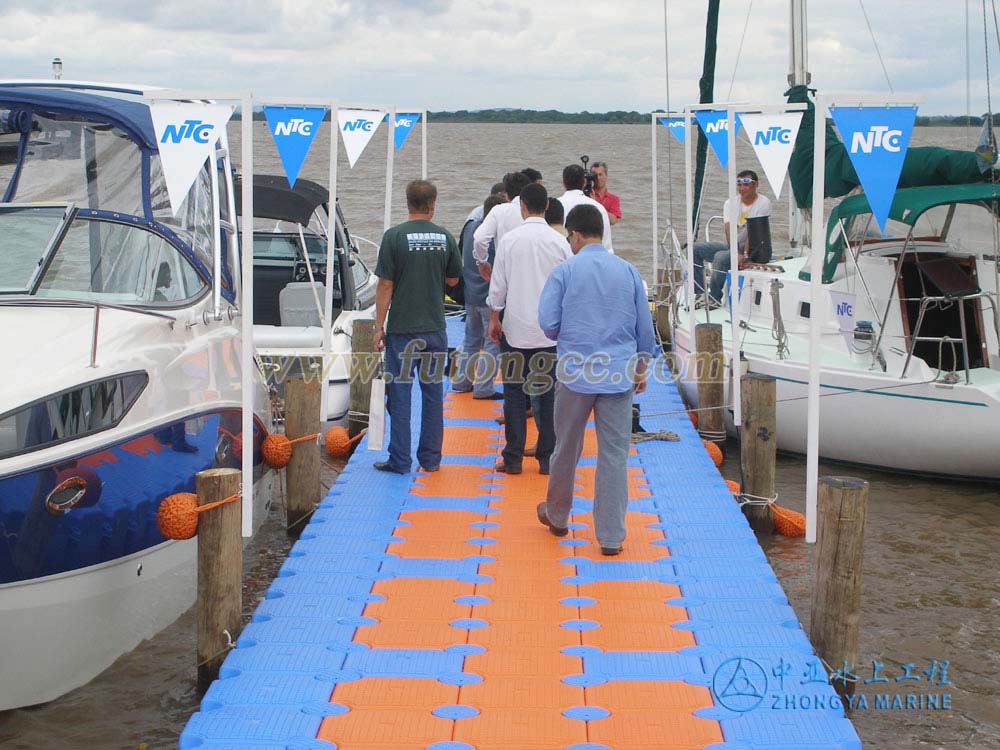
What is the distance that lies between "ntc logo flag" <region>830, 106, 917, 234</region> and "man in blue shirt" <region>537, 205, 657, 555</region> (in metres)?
1.30

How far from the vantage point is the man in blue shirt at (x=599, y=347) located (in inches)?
244

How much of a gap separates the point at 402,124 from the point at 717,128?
3366 mm

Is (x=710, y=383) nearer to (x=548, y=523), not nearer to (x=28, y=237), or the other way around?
(x=548, y=523)

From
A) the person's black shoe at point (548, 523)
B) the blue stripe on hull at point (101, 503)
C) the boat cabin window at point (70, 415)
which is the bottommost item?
the person's black shoe at point (548, 523)

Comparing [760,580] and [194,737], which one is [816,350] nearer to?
[760,580]

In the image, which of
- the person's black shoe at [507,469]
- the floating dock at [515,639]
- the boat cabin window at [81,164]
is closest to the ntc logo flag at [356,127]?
the boat cabin window at [81,164]

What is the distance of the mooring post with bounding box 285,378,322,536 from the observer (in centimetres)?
807

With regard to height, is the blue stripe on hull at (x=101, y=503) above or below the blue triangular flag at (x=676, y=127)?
below

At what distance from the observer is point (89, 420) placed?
552 centimetres

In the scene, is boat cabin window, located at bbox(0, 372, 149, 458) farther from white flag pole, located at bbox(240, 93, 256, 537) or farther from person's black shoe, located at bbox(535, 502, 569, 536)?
person's black shoe, located at bbox(535, 502, 569, 536)

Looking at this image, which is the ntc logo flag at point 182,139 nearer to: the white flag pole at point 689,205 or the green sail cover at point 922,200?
the white flag pole at point 689,205

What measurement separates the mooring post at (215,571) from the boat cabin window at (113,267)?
4.72 ft

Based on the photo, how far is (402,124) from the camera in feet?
37.2

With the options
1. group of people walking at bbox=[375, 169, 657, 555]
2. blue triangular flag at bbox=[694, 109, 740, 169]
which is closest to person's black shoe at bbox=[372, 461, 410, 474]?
group of people walking at bbox=[375, 169, 657, 555]
